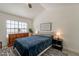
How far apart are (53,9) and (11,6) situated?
0.79 metres

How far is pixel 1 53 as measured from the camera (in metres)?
1.35

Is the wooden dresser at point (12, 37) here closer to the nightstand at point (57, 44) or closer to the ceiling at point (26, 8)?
the ceiling at point (26, 8)

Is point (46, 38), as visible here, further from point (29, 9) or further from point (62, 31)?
point (29, 9)

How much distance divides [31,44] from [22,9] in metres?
0.70

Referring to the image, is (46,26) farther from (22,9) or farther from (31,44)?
(22,9)

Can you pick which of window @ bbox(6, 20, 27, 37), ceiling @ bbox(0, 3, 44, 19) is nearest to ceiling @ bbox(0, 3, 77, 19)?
ceiling @ bbox(0, 3, 44, 19)

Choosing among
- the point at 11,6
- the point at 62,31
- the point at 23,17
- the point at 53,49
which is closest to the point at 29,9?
the point at 23,17

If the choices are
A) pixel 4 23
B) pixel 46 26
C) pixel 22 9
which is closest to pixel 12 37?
pixel 4 23

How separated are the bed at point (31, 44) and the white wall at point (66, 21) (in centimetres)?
25

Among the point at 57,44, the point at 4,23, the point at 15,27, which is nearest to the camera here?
the point at 4,23

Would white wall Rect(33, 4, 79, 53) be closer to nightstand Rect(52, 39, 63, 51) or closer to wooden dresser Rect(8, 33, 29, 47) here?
nightstand Rect(52, 39, 63, 51)

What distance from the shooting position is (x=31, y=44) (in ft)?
4.67

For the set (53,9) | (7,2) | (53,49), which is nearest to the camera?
(7,2)

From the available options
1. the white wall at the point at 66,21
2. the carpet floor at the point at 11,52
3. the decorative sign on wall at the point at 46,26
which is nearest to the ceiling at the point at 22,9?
the white wall at the point at 66,21
